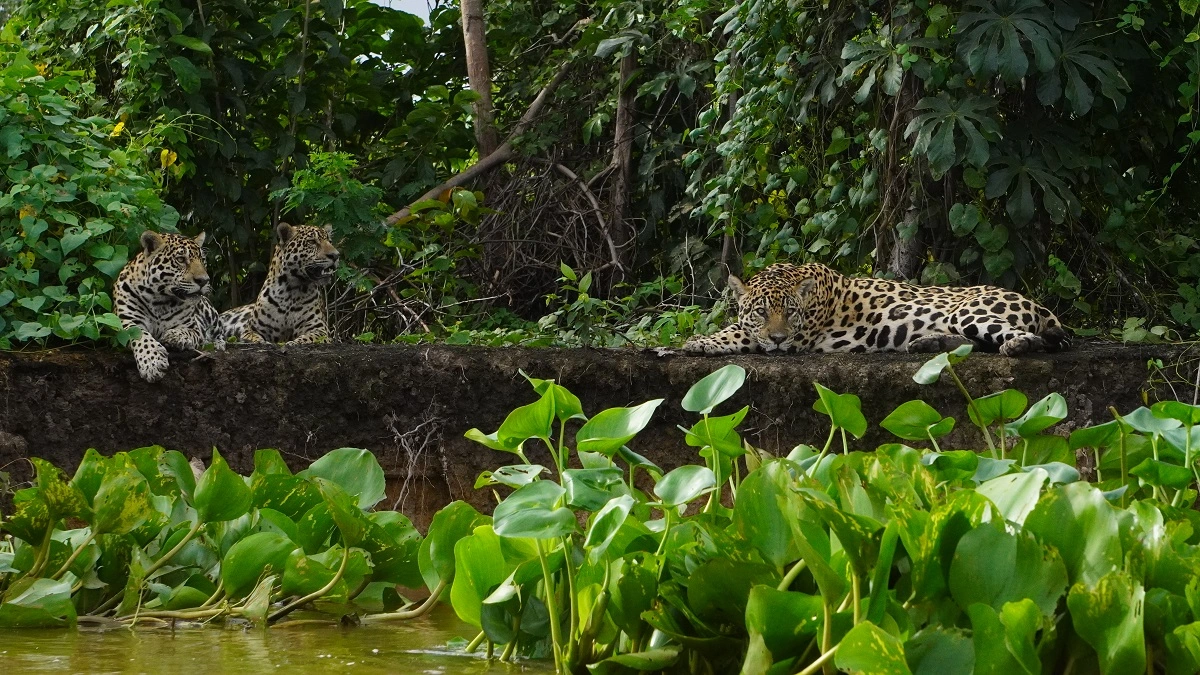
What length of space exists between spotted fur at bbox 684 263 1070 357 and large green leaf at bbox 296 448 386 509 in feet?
10.7

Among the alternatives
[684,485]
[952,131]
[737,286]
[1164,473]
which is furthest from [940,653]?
[737,286]

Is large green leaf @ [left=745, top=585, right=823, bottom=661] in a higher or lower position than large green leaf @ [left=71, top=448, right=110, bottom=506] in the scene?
lower

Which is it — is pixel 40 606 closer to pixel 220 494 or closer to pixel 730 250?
pixel 220 494

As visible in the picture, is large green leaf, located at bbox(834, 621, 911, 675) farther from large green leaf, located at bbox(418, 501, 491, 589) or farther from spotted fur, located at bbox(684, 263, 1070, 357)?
spotted fur, located at bbox(684, 263, 1070, 357)

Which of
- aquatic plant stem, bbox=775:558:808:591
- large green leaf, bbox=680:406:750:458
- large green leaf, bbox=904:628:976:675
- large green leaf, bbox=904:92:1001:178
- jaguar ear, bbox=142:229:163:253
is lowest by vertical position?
large green leaf, bbox=904:628:976:675

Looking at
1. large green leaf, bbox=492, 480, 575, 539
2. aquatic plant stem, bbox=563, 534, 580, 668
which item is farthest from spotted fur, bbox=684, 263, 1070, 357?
large green leaf, bbox=492, 480, 575, 539

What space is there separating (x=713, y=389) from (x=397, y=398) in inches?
137

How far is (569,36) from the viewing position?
12523mm

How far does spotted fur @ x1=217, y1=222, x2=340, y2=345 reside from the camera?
911 cm

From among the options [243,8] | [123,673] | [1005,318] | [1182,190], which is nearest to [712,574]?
[123,673]

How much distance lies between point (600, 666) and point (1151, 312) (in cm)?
655

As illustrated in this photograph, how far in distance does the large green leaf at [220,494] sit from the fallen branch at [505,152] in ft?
22.9

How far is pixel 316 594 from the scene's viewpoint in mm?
4492

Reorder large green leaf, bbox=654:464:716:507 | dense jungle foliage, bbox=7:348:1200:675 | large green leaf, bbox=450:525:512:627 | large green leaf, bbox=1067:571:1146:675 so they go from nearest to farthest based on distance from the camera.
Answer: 1. large green leaf, bbox=1067:571:1146:675
2. dense jungle foliage, bbox=7:348:1200:675
3. large green leaf, bbox=654:464:716:507
4. large green leaf, bbox=450:525:512:627
